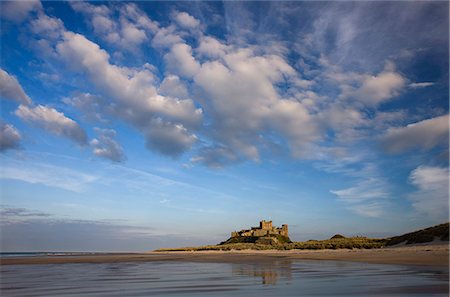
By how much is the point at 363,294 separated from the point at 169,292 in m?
5.51

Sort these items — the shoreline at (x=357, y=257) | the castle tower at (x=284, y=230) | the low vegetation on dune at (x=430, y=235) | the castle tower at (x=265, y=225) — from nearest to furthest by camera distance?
the shoreline at (x=357, y=257)
the low vegetation on dune at (x=430, y=235)
the castle tower at (x=284, y=230)
the castle tower at (x=265, y=225)

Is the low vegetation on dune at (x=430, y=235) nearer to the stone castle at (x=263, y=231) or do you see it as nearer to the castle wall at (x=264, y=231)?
the stone castle at (x=263, y=231)

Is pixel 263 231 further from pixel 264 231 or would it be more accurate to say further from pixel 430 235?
pixel 430 235

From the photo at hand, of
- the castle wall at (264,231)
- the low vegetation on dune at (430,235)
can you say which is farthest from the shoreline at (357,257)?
the castle wall at (264,231)

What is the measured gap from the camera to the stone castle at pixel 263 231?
383 feet

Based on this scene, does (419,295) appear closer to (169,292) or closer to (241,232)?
(169,292)

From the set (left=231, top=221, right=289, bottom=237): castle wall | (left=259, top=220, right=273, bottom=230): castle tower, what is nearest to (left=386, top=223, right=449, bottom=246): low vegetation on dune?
(left=231, top=221, right=289, bottom=237): castle wall

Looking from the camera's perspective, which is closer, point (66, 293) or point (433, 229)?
point (66, 293)

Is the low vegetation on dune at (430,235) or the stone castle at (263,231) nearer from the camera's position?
the low vegetation on dune at (430,235)

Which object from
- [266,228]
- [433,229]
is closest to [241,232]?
[266,228]

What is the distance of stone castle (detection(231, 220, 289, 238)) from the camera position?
383ft

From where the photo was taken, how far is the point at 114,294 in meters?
9.88

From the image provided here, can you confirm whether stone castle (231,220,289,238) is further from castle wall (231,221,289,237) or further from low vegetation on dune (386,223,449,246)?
low vegetation on dune (386,223,449,246)

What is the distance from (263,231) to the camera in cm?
11812
